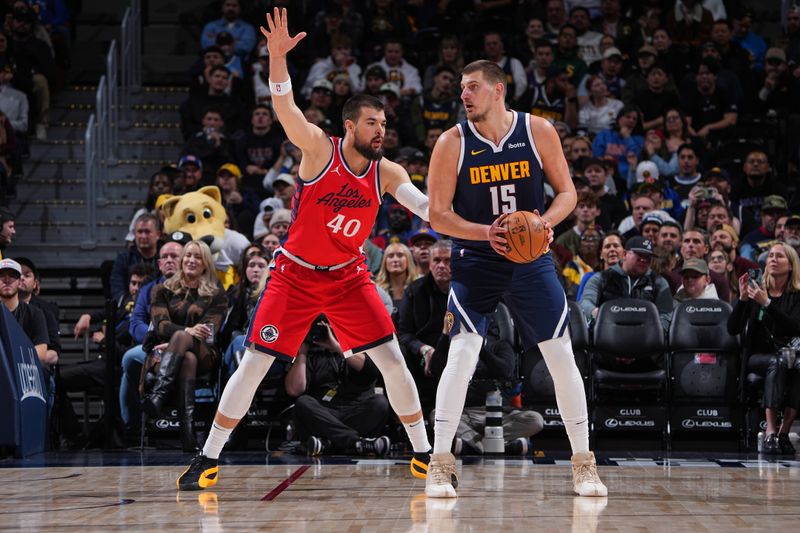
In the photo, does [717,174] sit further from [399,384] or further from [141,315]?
[399,384]

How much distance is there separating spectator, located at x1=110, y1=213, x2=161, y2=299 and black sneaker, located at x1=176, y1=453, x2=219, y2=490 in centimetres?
465

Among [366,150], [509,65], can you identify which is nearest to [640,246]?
[366,150]

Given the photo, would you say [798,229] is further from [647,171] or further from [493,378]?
[493,378]

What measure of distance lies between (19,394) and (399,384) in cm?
336

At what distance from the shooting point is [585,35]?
50.9 ft

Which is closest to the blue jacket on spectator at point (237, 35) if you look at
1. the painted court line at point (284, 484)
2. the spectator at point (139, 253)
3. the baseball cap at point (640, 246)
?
the spectator at point (139, 253)

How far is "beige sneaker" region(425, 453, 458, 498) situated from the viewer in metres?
5.62

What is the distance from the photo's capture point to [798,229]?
34.8ft

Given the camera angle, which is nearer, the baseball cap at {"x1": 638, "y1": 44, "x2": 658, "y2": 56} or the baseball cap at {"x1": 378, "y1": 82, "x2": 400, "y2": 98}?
the baseball cap at {"x1": 378, "y1": 82, "x2": 400, "y2": 98}

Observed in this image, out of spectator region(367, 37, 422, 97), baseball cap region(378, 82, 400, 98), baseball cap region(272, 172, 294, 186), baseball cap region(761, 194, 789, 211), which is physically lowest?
baseball cap region(761, 194, 789, 211)

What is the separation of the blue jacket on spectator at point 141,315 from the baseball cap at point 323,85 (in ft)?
14.8

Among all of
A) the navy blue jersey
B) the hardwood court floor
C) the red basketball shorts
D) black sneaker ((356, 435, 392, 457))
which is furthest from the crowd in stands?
the navy blue jersey

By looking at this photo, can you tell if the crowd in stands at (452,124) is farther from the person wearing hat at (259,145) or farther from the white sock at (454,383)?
the white sock at (454,383)

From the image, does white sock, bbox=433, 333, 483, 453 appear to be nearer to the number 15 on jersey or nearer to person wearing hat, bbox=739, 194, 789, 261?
the number 15 on jersey
